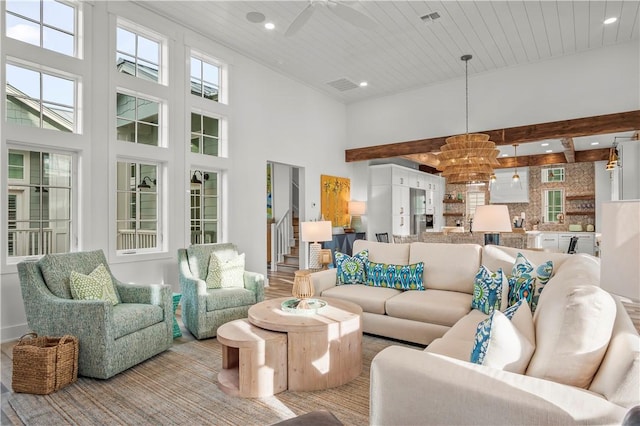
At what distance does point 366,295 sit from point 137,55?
407 centimetres

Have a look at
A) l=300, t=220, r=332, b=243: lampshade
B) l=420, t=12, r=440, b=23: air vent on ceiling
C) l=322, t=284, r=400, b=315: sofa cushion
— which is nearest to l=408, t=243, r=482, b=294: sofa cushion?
l=322, t=284, r=400, b=315: sofa cushion

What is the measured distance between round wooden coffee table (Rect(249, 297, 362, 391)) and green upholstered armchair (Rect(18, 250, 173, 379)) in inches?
36.8

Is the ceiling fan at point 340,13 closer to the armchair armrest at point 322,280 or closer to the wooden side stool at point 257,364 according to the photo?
the armchair armrest at point 322,280

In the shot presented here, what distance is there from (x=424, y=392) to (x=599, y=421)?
0.55 metres

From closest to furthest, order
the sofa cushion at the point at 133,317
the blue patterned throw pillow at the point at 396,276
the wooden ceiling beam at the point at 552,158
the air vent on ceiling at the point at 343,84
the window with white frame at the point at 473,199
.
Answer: the sofa cushion at the point at 133,317
the blue patterned throw pillow at the point at 396,276
the air vent on ceiling at the point at 343,84
the wooden ceiling beam at the point at 552,158
the window with white frame at the point at 473,199

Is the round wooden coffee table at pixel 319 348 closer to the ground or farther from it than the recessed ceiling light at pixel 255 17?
closer to the ground

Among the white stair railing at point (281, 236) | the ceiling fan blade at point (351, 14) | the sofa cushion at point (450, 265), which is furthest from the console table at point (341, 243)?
the ceiling fan blade at point (351, 14)

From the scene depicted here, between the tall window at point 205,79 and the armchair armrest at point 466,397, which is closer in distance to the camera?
the armchair armrest at point 466,397

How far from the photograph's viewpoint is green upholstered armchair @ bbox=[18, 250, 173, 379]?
105 inches

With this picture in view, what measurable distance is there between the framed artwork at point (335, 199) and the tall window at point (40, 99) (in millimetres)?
4527

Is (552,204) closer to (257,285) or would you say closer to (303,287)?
(257,285)

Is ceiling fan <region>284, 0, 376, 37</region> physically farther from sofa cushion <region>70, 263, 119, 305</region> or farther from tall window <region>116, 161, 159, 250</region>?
sofa cushion <region>70, 263, 119, 305</region>

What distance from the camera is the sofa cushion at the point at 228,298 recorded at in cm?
367

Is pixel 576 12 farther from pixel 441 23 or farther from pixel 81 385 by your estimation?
pixel 81 385
